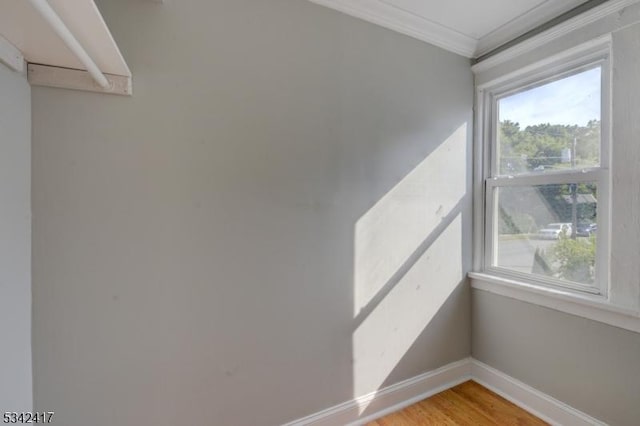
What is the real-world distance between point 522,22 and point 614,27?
476 millimetres

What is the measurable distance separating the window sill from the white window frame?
2 cm

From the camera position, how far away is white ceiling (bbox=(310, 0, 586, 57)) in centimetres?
160

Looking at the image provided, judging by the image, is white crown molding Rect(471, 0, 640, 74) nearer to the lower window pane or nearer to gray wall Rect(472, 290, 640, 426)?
the lower window pane

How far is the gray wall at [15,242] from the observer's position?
0.93 metres

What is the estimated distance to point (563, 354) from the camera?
1.63m

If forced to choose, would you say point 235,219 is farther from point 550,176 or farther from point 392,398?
point 550,176

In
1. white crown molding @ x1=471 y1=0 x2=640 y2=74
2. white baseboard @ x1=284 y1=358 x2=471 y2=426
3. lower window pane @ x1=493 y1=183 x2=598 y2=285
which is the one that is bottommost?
white baseboard @ x1=284 y1=358 x2=471 y2=426

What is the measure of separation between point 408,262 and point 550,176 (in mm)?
1025

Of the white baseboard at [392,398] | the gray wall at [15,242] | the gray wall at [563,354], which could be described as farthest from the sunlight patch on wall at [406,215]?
the gray wall at [15,242]

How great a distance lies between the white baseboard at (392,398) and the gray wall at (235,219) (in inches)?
2.6

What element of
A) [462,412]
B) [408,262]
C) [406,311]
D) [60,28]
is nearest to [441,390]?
[462,412]

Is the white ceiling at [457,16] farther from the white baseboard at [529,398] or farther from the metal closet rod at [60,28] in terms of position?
the white baseboard at [529,398]

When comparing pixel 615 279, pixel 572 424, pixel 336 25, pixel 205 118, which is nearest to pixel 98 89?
pixel 205 118

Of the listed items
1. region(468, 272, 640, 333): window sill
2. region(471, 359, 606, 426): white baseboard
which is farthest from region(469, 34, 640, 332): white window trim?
region(471, 359, 606, 426): white baseboard
